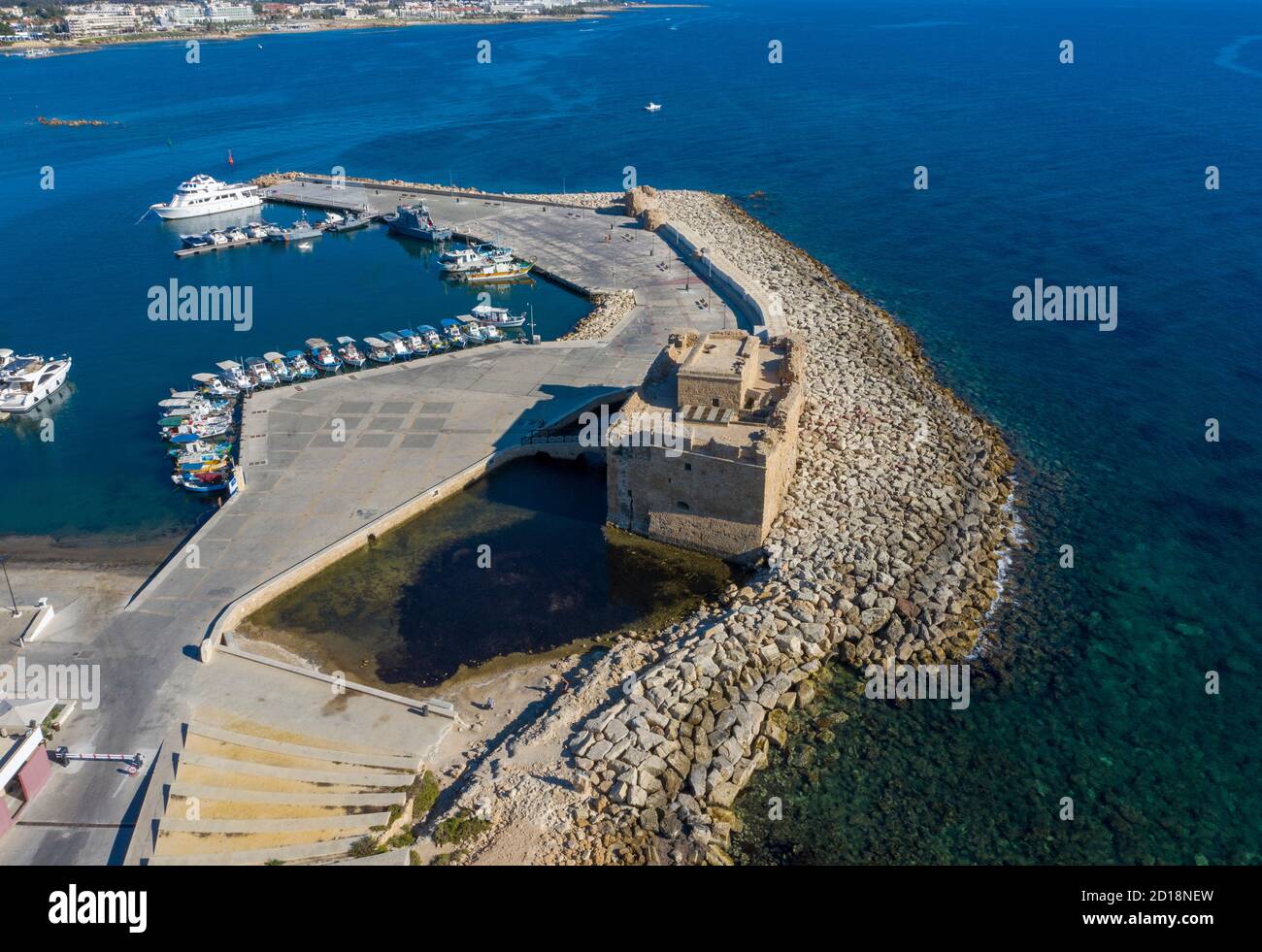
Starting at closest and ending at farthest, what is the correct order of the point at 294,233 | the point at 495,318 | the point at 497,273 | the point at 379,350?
1. the point at 379,350
2. the point at 495,318
3. the point at 497,273
4. the point at 294,233

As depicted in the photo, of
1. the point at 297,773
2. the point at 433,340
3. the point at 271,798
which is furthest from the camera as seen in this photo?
the point at 433,340

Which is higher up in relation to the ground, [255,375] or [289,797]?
[255,375]

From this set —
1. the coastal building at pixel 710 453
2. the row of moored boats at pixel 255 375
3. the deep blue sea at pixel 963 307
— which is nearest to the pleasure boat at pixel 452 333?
the row of moored boats at pixel 255 375

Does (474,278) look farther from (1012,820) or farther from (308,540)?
(1012,820)

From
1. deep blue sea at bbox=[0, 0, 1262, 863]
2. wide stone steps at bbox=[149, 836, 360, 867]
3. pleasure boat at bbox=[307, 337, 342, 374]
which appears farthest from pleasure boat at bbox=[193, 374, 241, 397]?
wide stone steps at bbox=[149, 836, 360, 867]

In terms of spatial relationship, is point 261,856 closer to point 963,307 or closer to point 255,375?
point 255,375

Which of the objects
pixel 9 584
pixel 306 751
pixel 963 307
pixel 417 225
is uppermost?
pixel 417 225

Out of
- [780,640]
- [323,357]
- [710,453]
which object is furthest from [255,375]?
[780,640]

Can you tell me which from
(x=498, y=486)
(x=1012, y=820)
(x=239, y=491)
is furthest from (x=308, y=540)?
(x=1012, y=820)
